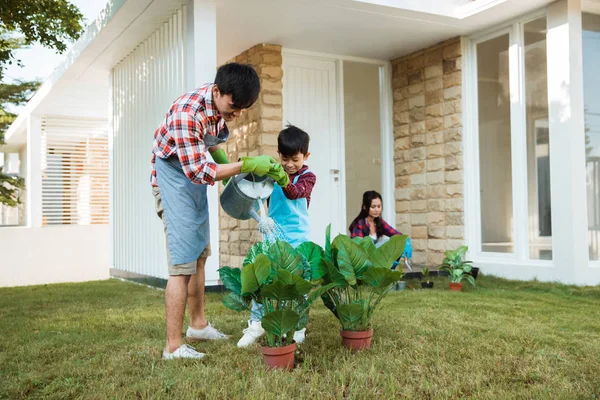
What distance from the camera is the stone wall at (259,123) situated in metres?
5.75

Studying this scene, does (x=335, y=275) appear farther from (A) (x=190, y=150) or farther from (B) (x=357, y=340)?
(A) (x=190, y=150)

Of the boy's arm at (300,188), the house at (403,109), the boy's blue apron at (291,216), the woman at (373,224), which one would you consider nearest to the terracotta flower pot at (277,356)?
the boy's blue apron at (291,216)

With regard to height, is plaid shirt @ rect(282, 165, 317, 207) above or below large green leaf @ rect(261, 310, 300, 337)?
above

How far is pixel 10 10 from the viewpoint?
508 cm

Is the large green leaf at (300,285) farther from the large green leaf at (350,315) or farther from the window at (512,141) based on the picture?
the window at (512,141)

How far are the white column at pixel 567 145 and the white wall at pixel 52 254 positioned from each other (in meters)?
7.34

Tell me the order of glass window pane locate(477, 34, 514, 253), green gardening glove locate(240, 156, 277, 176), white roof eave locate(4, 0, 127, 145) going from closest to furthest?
green gardening glove locate(240, 156, 277, 176), white roof eave locate(4, 0, 127, 145), glass window pane locate(477, 34, 514, 253)

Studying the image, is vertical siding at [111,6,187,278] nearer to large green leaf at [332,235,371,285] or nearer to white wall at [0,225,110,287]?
large green leaf at [332,235,371,285]

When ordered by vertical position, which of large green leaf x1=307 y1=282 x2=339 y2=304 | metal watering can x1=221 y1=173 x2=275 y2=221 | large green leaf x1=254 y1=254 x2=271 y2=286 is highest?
metal watering can x1=221 y1=173 x2=275 y2=221

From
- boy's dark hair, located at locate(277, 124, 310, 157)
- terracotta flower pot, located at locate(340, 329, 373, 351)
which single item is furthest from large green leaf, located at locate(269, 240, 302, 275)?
boy's dark hair, located at locate(277, 124, 310, 157)

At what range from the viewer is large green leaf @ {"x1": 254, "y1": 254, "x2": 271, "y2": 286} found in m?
2.02

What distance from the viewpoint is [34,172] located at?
10.0m

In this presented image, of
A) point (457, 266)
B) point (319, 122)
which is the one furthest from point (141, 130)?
point (457, 266)

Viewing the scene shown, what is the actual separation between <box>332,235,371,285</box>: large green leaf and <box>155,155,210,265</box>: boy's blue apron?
2.08 feet
